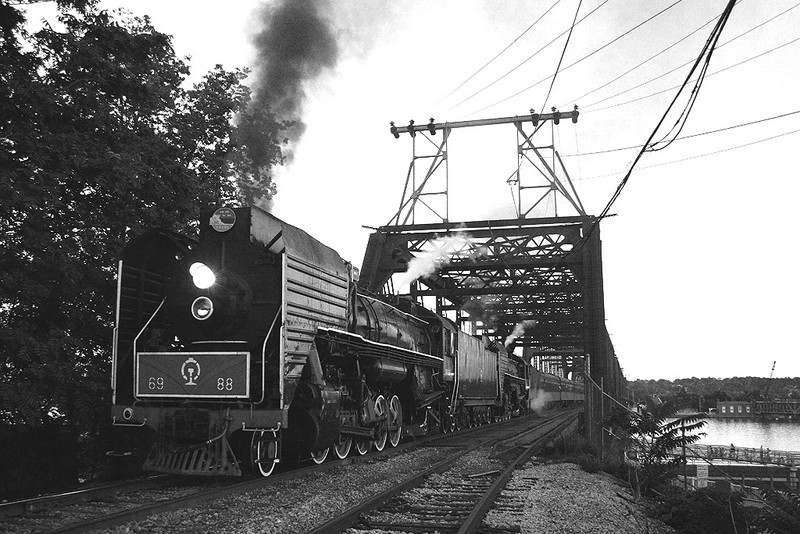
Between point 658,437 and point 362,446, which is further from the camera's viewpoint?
point 362,446

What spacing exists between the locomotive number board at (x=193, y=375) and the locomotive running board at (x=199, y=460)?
626mm

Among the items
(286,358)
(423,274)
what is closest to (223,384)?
(286,358)

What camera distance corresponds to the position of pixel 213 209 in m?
9.26

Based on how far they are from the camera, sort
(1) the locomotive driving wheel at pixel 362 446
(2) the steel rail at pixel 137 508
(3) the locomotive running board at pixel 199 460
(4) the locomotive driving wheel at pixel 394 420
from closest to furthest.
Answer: (2) the steel rail at pixel 137 508
(3) the locomotive running board at pixel 199 460
(1) the locomotive driving wheel at pixel 362 446
(4) the locomotive driving wheel at pixel 394 420

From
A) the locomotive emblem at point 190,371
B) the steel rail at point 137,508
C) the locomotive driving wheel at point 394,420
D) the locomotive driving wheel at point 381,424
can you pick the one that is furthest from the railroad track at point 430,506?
the locomotive driving wheel at point 394,420

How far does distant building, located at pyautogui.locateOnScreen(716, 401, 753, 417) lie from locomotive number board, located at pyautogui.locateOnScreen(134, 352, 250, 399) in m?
133

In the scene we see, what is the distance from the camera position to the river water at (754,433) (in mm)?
89525

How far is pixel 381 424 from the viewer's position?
41.5 feet

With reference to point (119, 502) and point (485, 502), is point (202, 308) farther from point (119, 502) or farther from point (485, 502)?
point (485, 502)

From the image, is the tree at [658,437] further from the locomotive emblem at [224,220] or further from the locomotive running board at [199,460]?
the locomotive emblem at [224,220]

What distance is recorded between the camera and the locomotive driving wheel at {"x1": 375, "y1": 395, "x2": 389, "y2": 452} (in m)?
12.3

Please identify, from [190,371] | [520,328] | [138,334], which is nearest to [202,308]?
[190,371]

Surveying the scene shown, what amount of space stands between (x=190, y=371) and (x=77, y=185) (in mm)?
3637

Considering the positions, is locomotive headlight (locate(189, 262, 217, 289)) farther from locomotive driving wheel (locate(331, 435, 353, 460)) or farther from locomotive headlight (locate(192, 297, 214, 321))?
locomotive driving wheel (locate(331, 435, 353, 460))
